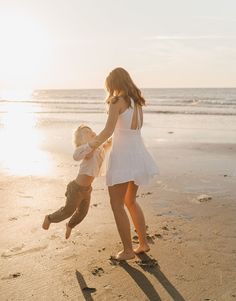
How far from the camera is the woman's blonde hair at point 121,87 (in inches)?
187

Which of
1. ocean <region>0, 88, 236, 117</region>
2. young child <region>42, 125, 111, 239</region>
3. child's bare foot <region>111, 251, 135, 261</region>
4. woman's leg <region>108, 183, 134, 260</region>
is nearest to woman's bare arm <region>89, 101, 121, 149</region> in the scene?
young child <region>42, 125, 111, 239</region>

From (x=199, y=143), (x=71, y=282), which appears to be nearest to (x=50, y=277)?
(x=71, y=282)

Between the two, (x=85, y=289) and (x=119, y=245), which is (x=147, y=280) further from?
(x=119, y=245)

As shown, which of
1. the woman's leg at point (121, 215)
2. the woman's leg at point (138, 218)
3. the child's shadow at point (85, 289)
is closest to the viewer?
the child's shadow at point (85, 289)

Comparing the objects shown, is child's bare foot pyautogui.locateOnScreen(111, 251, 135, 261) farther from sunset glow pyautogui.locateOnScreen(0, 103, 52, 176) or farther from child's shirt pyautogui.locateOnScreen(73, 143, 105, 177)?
sunset glow pyautogui.locateOnScreen(0, 103, 52, 176)

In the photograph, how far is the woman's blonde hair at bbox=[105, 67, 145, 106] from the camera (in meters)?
4.75

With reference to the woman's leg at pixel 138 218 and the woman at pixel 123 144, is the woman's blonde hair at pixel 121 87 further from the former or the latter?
the woman's leg at pixel 138 218

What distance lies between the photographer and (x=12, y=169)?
34.3 feet

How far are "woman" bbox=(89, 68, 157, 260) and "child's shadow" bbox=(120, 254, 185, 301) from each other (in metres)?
0.16

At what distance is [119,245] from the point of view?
5531 millimetres

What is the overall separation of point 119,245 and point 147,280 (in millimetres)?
1033

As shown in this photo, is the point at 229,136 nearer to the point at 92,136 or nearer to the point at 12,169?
the point at 12,169

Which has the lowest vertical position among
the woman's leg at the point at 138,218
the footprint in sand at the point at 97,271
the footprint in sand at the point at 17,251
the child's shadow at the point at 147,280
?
the child's shadow at the point at 147,280

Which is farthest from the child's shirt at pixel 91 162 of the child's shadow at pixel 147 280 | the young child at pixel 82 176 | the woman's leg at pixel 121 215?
the child's shadow at pixel 147 280
